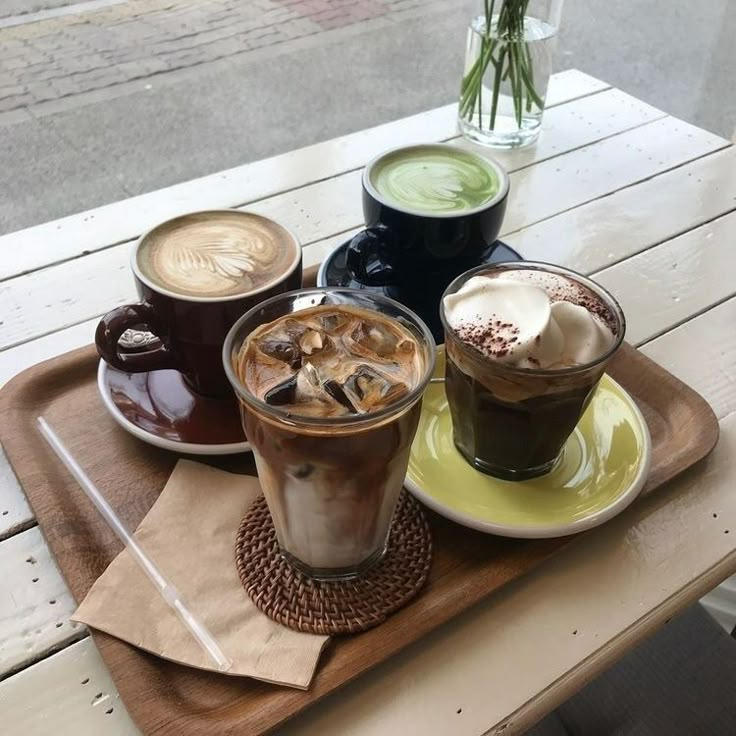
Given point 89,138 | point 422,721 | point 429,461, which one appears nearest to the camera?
point 422,721

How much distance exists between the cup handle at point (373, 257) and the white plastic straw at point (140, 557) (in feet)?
1.05

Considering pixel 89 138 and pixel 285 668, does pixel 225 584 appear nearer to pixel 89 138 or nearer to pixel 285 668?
pixel 285 668

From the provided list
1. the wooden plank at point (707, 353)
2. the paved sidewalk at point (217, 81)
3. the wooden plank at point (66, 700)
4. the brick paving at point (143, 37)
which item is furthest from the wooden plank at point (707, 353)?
the brick paving at point (143, 37)

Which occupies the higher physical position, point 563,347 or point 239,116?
point 563,347

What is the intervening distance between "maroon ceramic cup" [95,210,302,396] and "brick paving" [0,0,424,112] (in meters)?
1.42

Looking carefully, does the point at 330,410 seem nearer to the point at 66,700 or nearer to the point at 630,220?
the point at 66,700

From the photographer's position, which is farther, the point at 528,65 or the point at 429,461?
the point at 528,65

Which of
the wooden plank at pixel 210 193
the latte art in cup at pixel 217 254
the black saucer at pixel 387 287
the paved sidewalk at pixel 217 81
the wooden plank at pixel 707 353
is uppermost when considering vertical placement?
the latte art in cup at pixel 217 254

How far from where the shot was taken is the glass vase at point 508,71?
1.11 m

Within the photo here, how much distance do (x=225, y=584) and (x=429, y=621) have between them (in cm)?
15

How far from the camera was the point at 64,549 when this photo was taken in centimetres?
62

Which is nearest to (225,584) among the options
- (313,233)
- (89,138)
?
(313,233)

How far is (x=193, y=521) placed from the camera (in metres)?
0.64

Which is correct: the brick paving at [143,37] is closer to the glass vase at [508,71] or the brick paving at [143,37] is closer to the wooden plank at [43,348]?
the glass vase at [508,71]
